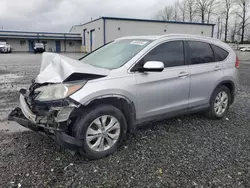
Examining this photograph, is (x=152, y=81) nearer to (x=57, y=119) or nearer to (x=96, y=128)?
(x=96, y=128)

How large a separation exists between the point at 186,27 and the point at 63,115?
113 ft

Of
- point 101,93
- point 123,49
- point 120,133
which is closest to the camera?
point 101,93

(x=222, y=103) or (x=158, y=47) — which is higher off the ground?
(x=158, y=47)

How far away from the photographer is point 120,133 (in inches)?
129

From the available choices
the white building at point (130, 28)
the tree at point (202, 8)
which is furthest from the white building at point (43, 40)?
the tree at point (202, 8)

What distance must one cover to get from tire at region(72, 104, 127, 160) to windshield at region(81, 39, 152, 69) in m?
0.73

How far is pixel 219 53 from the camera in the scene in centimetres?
459

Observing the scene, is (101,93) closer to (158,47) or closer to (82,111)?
(82,111)

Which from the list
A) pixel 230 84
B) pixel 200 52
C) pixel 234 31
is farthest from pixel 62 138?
pixel 234 31

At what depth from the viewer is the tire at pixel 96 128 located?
2887 mm

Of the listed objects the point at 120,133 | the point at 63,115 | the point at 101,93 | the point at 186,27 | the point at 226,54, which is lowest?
the point at 120,133

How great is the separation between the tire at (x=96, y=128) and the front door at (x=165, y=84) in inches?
15.9

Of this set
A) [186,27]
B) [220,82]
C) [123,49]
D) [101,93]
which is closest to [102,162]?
[101,93]

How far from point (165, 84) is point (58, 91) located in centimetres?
172
